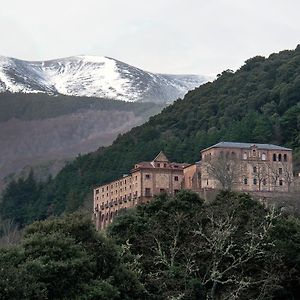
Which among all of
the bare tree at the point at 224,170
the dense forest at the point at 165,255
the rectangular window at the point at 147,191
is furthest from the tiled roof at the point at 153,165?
the dense forest at the point at 165,255

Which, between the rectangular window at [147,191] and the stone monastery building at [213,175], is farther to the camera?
the rectangular window at [147,191]

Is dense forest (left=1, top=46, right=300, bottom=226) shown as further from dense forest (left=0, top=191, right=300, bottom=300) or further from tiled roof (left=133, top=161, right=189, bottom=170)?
dense forest (left=0, top=191, right=300, bottom=300)

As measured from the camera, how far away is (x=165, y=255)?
2902 cm

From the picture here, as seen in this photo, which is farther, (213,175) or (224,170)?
(213,175)

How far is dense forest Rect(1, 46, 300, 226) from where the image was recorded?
3588 inches

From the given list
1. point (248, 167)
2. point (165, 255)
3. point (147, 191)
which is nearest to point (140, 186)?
point (147, 191)

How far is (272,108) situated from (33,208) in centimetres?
3351

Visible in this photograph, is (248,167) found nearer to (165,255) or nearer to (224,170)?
(224,170)

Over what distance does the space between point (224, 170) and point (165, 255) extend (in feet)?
148

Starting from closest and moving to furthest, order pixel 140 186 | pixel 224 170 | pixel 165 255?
pixel 165 255 → pixel 224 170 → pixel 140 186

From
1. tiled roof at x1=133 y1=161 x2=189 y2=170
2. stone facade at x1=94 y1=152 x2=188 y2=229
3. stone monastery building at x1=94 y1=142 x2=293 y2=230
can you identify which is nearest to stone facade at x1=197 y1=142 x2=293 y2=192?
stone monastery building at x1=94 y1=142 x2=293 y2=230

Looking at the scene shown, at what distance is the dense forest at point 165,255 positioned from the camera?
21.0 metres

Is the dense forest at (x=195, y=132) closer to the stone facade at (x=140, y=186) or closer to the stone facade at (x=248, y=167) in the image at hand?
the stone facade at (x=248, y=167)

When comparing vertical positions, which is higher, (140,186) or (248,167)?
(248,167)
